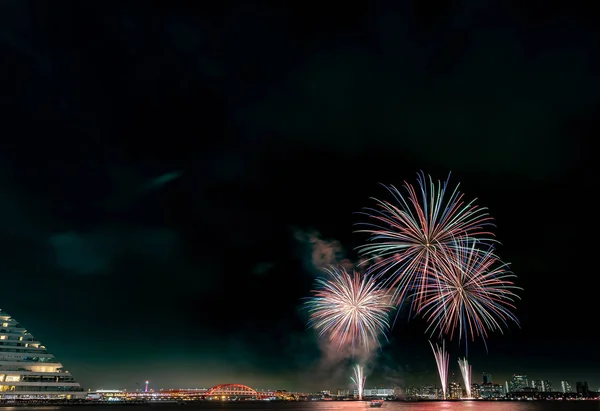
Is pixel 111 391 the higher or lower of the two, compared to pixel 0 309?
lower

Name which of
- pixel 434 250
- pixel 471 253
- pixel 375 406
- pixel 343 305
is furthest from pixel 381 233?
pixel 375 406

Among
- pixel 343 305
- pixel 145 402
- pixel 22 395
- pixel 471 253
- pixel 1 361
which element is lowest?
pixel 145 402

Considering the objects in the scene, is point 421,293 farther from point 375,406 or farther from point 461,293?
point 375,406

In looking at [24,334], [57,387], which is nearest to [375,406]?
[57,387]

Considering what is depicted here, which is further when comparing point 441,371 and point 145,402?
point 145,402

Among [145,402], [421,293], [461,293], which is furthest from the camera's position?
[145,402]

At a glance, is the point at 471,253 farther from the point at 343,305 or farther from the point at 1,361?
the point at 1,361

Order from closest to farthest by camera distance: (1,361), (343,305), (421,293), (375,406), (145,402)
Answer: (421,293)
(343,305)
(1,361)
(375,406)
(145,402)
